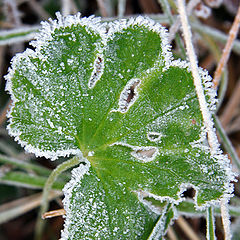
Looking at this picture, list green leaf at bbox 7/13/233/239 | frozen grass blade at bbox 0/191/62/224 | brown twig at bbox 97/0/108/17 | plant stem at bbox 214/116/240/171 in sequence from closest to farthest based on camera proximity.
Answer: green leaf at bbox 7/13/233/239 < plant stem at bbox 214/116/240/171 < frozen grass blade at bbox 0/191/62/224 < brown twig at bbox 97/0/108/17

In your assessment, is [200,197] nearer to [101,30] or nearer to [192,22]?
[101,30]

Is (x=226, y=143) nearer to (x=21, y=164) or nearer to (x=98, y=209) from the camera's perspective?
(x=98, y=209)

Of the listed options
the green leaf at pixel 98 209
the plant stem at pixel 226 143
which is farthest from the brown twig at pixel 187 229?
the green leaf at pixel 98 209

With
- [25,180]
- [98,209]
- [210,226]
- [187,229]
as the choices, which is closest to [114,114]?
[98,209]

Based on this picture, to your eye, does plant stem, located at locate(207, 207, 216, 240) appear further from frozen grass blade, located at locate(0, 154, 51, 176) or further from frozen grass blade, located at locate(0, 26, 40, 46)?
frozen grass blade, located at locate(0, 26, 40, 46)

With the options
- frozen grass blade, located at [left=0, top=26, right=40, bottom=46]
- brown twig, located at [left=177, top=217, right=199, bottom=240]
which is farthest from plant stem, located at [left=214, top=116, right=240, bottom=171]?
frozen grass blade, located at [left=0, top=26, right=40, bottom=46]

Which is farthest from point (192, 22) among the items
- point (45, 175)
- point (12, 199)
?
point (12, 199)

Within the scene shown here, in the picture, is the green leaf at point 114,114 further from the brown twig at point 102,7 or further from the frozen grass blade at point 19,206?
the brown twig at point 102,7

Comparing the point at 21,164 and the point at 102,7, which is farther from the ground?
the point at 102,7
